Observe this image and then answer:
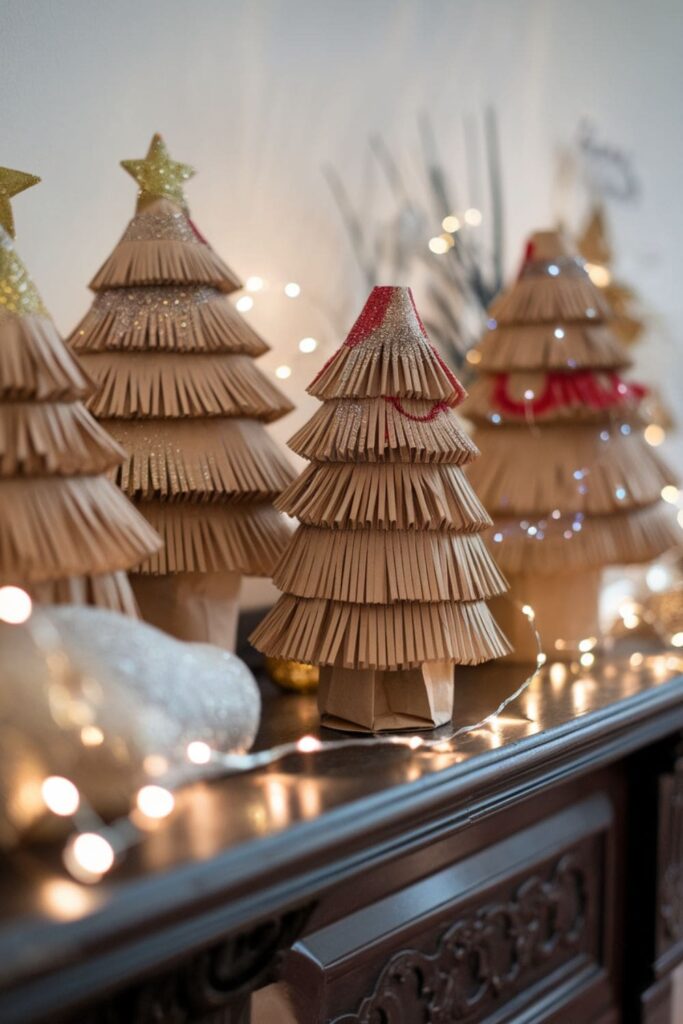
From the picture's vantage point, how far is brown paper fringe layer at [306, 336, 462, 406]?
0.91m

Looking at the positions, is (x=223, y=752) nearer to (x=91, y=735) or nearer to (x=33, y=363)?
(x=91, y=735)

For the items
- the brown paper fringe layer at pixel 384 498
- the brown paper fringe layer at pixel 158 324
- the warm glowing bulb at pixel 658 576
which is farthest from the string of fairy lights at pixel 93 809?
the warm glowing bulb at pixel 658 576

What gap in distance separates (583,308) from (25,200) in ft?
2.07

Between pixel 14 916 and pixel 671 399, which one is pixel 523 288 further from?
pixel 14 916

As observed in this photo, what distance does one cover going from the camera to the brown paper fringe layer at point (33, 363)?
709mm

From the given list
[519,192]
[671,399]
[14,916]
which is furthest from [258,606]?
[671,399]

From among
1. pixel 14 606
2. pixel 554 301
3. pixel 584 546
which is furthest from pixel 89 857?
pixel 554 301

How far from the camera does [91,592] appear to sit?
0.75m

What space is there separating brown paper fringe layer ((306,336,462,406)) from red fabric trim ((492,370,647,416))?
34 centimetres

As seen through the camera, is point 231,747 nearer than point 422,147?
Yes

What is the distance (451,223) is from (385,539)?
771 millimetres

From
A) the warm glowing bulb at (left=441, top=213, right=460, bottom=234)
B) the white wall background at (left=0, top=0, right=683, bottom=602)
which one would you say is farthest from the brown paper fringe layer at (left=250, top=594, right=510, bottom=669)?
the warm glowing bulb at (left=441, top=213, right=460, bottom=234)

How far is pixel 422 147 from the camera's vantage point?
1.49 m

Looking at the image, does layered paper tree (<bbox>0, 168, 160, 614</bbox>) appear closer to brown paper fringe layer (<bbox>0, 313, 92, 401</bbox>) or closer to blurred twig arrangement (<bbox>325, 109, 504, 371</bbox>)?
brown paper fringe layer (<bbox>0, 313, 92, 401</bbox>)
